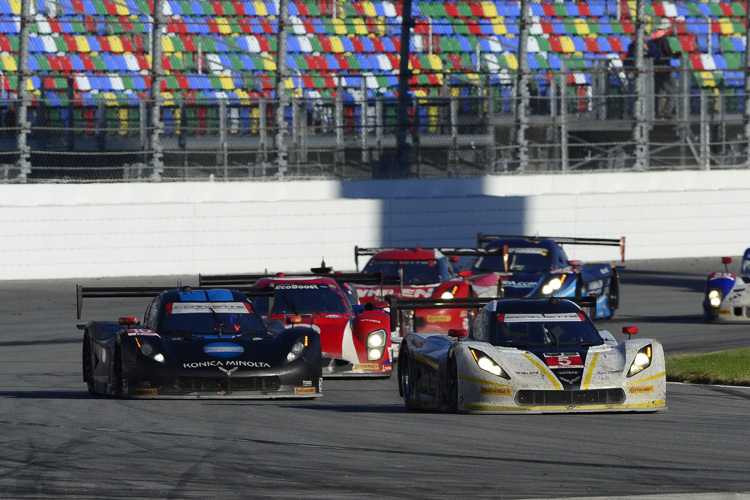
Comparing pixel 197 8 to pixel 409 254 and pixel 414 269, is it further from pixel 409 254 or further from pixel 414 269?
pixel 414 269

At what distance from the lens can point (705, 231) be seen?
1118 inches

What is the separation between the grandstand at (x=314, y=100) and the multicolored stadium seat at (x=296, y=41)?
59 mm

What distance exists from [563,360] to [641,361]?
1.96 ft

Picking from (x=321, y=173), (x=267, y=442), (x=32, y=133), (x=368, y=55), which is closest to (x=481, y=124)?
(x=321, y=173)

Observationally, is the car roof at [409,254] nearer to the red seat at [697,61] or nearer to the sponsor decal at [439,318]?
the sponsor decal at [439,318]

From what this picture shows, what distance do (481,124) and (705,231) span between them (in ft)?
17.4

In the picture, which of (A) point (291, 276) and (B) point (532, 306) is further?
(A) point (291, 276)

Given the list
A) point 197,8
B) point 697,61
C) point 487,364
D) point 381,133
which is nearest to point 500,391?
point 487,364

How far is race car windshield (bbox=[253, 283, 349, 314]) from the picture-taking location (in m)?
14.5

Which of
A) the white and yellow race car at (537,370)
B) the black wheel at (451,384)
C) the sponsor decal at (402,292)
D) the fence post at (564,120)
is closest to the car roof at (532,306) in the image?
the white and yellow race car at (537,370)

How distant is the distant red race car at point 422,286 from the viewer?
16.2 meters

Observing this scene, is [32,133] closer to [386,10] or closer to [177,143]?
[177,143]

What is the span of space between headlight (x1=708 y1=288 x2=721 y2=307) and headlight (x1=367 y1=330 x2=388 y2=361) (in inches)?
279

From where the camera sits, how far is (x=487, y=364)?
10.2m
